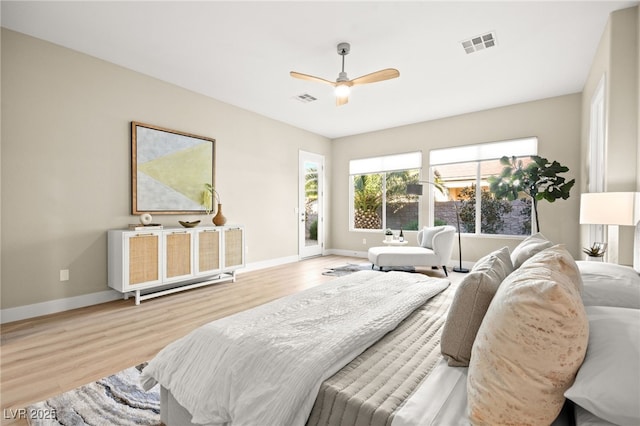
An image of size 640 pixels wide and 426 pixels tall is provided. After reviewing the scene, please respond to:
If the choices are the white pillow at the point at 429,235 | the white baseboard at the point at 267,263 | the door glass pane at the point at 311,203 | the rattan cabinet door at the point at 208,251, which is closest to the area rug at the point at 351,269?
the white pillow at the point at 429,235

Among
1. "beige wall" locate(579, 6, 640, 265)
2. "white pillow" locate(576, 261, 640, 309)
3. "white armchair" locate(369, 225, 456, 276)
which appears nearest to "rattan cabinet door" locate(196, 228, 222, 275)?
"white armchair" locate(369, 225, 456, 276)

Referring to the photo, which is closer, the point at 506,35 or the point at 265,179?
the point at 506,35

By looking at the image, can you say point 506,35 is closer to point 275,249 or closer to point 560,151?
point 560,151

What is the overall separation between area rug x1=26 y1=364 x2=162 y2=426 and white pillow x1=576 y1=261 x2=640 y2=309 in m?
2.23

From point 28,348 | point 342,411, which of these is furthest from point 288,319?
point 28,348

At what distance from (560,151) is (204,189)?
18.6ft

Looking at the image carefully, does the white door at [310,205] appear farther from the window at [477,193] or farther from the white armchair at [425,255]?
the window at [477,193]

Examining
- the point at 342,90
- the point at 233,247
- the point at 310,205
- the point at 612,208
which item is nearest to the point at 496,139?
the point at 612,208

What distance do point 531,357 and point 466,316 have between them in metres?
0.39

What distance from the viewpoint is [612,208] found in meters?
2.41

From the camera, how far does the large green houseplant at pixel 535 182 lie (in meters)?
4.07

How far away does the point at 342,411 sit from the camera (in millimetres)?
1006

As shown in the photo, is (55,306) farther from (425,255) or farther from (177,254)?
(425,255)

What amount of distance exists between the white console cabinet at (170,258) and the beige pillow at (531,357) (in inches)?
146
